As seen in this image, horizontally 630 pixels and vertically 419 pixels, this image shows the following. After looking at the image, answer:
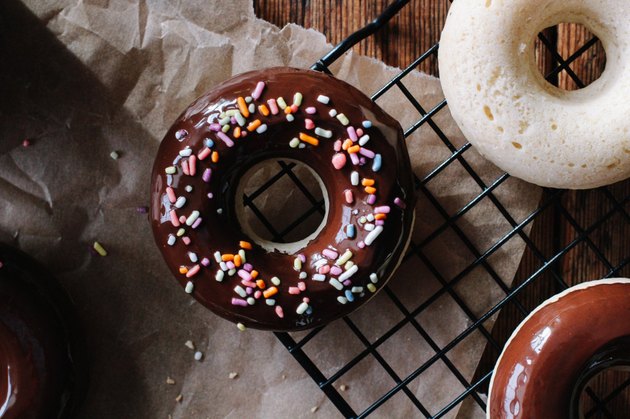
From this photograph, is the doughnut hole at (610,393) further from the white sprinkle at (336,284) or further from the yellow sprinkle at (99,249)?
the yellow sprinkle at (99,249)

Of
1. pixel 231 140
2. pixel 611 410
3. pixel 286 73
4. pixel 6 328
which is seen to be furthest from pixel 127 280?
pixel 611 410

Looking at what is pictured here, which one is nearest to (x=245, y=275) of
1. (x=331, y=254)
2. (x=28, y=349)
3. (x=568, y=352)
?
(x=331, y=254)

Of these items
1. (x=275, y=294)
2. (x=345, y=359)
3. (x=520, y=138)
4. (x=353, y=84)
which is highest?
(x=520, y=138)

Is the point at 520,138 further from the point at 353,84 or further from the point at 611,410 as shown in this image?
the point at 611,410

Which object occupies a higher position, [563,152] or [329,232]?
[563,152]

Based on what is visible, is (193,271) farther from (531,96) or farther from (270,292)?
(531,96)

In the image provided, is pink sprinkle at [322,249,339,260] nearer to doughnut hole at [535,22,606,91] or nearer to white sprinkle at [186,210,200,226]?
white sprinkle at [186,210,200,226]

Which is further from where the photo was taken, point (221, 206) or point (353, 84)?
point (353, 84)
